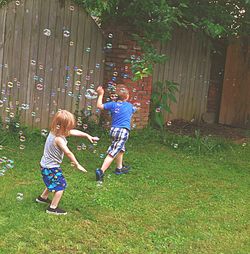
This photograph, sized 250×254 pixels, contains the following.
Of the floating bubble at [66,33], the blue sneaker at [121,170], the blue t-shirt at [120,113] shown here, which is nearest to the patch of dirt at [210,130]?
the floating bubble at [66,33]

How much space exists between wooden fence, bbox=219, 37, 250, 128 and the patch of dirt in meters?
0.30

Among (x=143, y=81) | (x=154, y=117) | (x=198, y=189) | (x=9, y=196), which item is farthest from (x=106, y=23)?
(x=9, y=196)

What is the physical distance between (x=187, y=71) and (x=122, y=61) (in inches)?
100

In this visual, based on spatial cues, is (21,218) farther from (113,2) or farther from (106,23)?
(106,23)

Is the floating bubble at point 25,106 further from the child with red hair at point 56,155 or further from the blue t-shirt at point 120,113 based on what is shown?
the child with red hair at point 56,155

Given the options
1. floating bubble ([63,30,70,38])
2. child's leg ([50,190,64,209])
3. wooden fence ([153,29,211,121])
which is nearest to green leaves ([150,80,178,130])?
wooden fence ([153,29,211,121])

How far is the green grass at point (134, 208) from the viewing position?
14.4ft

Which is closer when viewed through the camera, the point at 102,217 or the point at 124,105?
the point at 102,217

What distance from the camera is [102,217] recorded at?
195 inches

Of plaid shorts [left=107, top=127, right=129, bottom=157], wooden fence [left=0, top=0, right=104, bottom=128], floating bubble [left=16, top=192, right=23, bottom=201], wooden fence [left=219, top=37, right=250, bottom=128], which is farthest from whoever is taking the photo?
wooden fence [left=219, top=37, right=250, bottom=128]

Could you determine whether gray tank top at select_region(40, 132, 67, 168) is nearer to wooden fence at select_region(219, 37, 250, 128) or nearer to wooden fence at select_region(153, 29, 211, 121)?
wooden fence at select_region(153, 29, 211, 121)

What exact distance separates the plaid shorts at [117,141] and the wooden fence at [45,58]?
1193mm

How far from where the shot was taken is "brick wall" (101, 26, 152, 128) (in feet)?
29.0

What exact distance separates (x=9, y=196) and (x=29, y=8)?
11.7 feet
